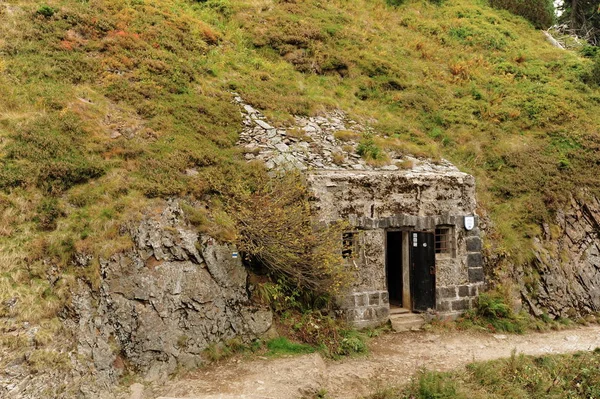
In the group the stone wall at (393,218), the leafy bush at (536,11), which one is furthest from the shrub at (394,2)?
the stone wall at (393,218)

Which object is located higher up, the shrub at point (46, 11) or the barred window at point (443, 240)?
the shrub at point (46, 11)

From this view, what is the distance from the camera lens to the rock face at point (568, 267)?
41.3 feet

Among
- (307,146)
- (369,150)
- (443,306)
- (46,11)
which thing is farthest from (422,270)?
(46,11)

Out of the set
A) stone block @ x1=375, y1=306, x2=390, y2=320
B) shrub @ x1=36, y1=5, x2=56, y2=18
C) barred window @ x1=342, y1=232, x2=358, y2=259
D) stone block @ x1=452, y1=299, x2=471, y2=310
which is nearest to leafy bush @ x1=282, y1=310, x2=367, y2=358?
stone block @ x1=375, y1=306, x2=390, y2=320

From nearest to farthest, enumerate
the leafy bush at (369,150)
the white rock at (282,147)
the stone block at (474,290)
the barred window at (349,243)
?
the barred window at (349,243), the stone block at (474,290), the white rock at (282,147), the leafy bush at (369,150)

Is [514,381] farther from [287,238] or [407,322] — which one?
[287,238]

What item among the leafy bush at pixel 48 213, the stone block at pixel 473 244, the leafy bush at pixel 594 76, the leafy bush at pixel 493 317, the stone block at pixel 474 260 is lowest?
the leafy bush at pixel 493 317

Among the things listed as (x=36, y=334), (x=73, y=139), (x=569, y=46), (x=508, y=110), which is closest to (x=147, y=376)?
(x=36, y=334)

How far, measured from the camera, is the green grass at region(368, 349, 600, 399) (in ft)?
25.9

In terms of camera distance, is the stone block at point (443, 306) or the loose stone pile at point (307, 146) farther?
the loose stone pile at point (307, 146)

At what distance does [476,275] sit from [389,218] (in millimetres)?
3093

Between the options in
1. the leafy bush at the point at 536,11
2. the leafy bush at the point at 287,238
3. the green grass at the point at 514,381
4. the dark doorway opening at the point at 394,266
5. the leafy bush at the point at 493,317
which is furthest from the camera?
the leafy bush at the point at 536,11

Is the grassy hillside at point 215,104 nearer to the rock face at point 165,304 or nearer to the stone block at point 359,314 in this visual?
the rock face at point 165,304

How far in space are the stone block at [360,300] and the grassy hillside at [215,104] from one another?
161 inches
